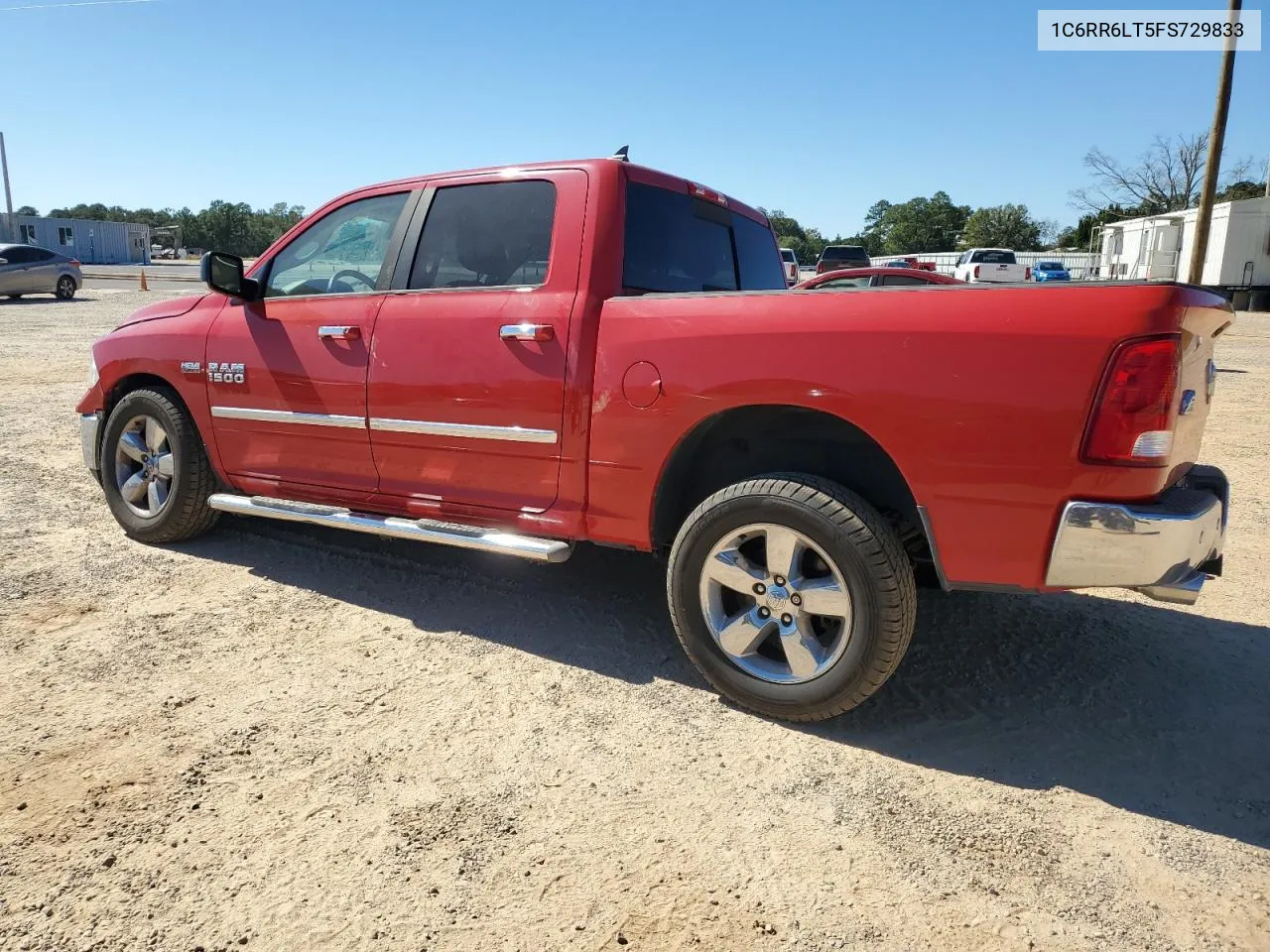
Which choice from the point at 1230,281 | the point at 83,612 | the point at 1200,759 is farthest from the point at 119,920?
the point at 1230,281

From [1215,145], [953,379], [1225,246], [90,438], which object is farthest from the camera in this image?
[1225,246]

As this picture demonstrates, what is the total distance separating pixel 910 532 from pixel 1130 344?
952mm

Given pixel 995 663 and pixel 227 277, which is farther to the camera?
pixel 227 277

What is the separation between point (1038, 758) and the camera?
9.07 feet

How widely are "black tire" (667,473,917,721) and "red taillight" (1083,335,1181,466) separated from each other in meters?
0.69

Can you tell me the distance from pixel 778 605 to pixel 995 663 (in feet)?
3.55

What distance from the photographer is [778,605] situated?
2947 millimetres

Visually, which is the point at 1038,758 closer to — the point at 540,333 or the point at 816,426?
the point at 816,426

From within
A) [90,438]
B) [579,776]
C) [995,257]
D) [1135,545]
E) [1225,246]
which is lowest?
[579,776]

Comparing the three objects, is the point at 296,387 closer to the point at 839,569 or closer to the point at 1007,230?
the point at 839,569

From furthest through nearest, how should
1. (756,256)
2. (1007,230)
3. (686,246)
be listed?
(1007,230) → (756,256) → (686,246)

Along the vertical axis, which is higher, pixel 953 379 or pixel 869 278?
pixel 869 278

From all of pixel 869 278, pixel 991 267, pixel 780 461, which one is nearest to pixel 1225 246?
pixel 991 267

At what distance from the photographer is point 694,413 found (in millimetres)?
3027
